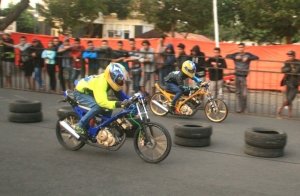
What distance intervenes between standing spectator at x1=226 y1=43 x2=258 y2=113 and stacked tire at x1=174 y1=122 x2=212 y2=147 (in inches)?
176

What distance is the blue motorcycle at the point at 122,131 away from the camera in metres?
7.14

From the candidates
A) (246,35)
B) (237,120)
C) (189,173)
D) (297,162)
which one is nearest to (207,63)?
(237,120)

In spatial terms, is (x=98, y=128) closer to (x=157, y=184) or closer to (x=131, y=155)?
(x=131, y=155)

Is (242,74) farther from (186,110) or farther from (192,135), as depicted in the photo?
(192,135)

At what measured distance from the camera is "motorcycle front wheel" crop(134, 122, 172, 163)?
708 centimetres

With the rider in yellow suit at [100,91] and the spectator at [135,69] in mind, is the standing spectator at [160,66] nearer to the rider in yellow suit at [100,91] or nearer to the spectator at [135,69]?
the spectator at [135,69]

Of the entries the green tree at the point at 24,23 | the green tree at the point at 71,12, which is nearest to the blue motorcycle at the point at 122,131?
the green tree at the point at 71,12

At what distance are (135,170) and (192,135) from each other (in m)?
1.90

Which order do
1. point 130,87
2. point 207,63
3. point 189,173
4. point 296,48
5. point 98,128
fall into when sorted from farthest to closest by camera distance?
point 296,48, point 130,87, point 207,63, point 98,128, point 189,173

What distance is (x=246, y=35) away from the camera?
38469 millimetres

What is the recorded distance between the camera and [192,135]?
8.48 meters

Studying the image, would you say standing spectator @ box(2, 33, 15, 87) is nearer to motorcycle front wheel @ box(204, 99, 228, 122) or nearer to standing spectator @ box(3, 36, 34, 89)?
standing spectator @ box(3, 36, 34, 89)

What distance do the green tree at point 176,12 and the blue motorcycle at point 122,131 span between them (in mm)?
24939

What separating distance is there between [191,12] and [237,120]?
72.0ft
